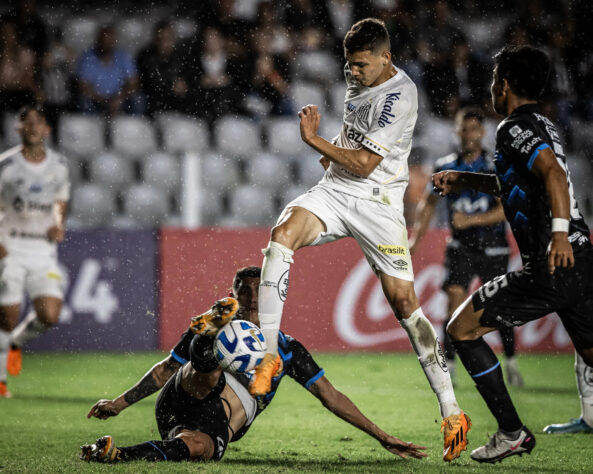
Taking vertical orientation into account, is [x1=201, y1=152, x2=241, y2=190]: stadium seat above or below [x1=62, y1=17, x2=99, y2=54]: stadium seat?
below

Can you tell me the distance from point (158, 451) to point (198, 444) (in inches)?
8.2

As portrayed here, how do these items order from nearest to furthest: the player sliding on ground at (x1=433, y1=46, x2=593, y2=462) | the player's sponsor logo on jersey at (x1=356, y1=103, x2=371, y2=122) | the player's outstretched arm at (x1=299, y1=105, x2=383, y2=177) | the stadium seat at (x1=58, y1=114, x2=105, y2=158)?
the player sliding on ground at (x1=433, y1=46, x2=593, y2=462) < the player's outstretched arm at (x1=299, y1=105, x2=383, y2=177) < the player's sponsor logo on jersey at (x1=356, y1=103, x2=371, y2=122) < the stadium seat at (x1=58, y1=114, x2=105, y2=158)

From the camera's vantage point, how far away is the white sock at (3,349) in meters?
7.65

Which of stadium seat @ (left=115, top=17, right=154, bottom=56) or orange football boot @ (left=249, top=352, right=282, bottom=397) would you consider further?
stadium seat @ (left=115, top=17, right=154, bottom=56)

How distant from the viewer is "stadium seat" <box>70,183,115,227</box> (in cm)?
1084

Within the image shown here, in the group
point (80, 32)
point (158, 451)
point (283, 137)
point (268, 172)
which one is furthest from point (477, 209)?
point (80, 32)

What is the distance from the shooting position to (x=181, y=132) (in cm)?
1144

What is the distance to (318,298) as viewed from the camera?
404 inches

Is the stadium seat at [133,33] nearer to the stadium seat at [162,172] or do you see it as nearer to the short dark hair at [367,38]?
the stadium seat at [162,172]

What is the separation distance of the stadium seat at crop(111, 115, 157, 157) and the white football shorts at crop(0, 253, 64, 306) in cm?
321

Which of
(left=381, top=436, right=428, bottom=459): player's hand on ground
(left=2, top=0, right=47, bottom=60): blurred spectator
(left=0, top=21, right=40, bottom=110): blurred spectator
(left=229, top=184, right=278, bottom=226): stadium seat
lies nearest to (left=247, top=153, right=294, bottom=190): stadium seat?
(left=229, top=184, right=278, bottom=226): stadium seat

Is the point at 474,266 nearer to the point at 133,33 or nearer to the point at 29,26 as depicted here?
the point at 133,33

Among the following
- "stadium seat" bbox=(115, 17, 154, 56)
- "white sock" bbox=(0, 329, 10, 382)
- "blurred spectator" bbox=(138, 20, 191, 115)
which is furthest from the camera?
"stadium seat" bbox=(115, 17, 154, 56)

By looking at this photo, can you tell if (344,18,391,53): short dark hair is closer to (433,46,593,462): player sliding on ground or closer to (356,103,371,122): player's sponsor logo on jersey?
(356,103,371,122): player's sponsor logo on jersey
